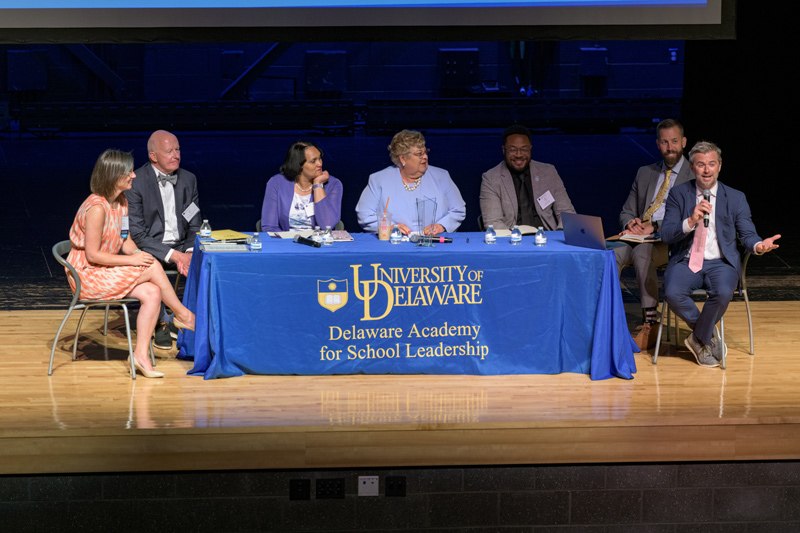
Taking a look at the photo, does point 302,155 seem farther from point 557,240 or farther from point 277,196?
point 557,240

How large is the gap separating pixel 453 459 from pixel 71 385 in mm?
1815

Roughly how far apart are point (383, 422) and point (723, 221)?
2.06 meters

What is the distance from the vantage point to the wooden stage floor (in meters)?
3.44

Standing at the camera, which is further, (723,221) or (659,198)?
(659,198)

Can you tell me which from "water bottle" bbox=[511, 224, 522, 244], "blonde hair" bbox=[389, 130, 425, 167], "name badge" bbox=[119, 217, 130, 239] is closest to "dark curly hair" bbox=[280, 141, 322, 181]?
"blonde hair" bbox=[389, 130, 425, 167]

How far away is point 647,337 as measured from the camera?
4.64 meters

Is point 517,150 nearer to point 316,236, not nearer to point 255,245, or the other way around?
point 316,236

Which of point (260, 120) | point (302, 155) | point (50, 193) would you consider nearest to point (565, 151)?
point (260, 120)

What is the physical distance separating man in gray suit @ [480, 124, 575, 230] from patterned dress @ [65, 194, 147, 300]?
201 cm

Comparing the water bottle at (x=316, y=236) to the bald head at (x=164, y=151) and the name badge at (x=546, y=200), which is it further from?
the name badge at (x=546, y=200)

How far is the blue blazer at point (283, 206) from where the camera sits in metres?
4.84

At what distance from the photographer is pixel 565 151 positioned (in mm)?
14430

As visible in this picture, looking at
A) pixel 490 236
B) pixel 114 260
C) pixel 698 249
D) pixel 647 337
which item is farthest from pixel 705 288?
pixel 114 260

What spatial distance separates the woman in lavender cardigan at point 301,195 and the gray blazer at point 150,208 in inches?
18.0
